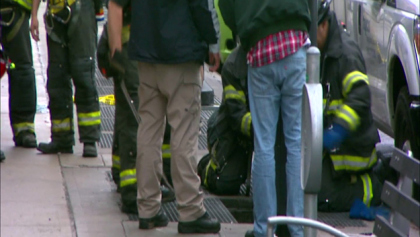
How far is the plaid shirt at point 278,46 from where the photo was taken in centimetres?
→ 518

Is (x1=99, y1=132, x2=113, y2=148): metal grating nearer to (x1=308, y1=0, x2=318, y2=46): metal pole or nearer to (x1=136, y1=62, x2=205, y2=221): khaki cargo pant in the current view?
(x1=136, y1=62, x2=205, y2=221): khaki cargo pant

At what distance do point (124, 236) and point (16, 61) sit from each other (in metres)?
2.99

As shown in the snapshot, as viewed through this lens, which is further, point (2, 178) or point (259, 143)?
point (2, 178)

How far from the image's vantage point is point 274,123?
529cm

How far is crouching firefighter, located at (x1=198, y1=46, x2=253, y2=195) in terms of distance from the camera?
648 centimetres

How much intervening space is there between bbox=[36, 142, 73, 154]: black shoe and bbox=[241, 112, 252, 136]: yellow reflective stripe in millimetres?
2080

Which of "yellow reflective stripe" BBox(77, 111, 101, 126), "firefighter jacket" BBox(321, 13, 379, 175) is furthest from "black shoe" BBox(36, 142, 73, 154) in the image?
"firefighter jacket" BBox(321, 13, 379, 175)

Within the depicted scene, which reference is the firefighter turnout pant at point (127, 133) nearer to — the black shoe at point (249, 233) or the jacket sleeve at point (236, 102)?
the jacket sleeve at point (236, 102)

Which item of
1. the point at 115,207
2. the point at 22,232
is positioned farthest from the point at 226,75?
the point at 22,232

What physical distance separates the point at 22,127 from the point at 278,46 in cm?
367

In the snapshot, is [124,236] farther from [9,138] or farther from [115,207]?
[9,138]

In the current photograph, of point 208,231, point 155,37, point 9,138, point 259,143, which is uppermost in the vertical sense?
point 155,37

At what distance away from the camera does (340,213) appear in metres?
6.40

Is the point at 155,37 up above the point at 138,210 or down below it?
above
